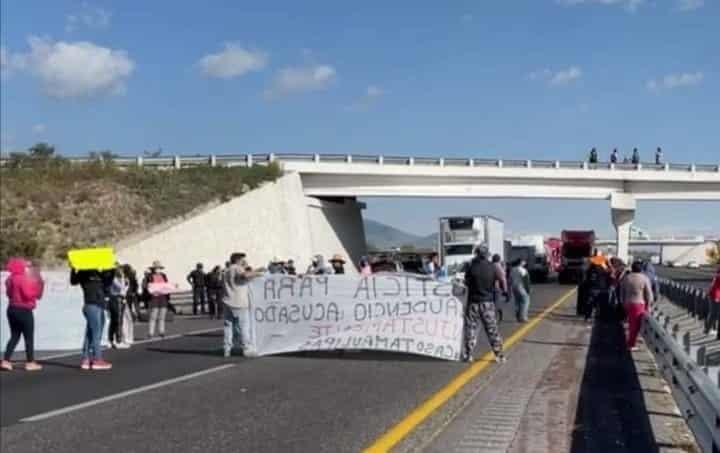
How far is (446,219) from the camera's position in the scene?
52.6 metres

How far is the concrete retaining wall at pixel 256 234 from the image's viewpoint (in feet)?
150

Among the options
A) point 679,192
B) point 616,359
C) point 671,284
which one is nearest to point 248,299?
point 616,359

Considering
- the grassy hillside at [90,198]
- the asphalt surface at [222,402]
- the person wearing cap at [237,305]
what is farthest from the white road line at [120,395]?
the grassy hillside at [90,198]

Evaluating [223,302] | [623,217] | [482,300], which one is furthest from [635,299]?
[623,217]

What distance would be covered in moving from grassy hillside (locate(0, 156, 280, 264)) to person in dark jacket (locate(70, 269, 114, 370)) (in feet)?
105

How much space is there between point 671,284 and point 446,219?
2290cm

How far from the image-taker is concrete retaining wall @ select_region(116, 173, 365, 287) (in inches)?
1801

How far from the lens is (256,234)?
174ft

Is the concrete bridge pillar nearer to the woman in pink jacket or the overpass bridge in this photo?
the overpass bridge

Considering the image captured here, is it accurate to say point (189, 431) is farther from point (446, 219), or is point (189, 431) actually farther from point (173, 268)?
point (446, 219)

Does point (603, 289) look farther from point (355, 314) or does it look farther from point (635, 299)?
point (355, 314)

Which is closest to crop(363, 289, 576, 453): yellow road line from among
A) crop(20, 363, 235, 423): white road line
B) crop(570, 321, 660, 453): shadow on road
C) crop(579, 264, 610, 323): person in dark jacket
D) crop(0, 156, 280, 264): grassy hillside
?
crop(570, 321, 660, 453): shadow on road

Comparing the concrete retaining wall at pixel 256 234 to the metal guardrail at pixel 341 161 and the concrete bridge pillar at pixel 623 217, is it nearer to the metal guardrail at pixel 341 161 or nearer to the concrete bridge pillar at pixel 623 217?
the metal guardrail at pixel 341 161

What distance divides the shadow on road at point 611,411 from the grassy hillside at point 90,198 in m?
35.8
